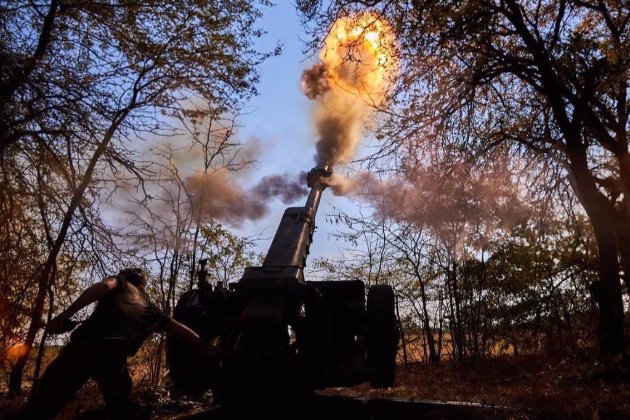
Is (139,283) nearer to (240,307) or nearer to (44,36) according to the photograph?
(240,307)

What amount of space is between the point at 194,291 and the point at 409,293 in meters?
20.1

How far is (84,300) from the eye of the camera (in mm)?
4473

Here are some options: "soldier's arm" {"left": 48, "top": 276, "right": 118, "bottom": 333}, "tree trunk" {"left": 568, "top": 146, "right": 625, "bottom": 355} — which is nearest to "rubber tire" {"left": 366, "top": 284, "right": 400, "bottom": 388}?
"soldier's arm" {"left": 48, "top": 276, "right": 118, "bottom": 333}

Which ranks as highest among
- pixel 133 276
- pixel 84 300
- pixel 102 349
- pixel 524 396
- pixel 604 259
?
pixel 604 259

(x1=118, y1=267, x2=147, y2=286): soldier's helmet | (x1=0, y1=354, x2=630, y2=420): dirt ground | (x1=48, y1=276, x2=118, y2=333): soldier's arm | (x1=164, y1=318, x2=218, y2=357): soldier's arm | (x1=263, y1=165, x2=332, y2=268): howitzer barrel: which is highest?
(x1=263, y1=165, x2=332, y2=268): howitzer barrel

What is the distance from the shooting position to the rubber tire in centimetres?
593

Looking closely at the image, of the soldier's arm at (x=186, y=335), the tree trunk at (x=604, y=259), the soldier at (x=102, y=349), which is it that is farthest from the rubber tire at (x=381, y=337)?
the tree trunk at (x=604, y=259)

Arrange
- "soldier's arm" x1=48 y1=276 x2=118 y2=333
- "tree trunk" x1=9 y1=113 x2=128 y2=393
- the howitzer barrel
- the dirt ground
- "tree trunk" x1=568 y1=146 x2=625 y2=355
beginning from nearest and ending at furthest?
1. "soldier's arm" x1=48 y1=276 x2=118 y2=333
2. the dirt ground
3. the howitzer barrel
4. "tree trunk" x1=9 y1=113 x2=128 y2=393
5. "tree trunk" x1=568 y1=146 x2=625 y2=355

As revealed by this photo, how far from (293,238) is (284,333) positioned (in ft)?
5.39

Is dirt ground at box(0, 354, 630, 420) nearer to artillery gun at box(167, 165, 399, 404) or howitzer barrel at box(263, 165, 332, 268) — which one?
artillery gun at box(167, 165, 399, 404)

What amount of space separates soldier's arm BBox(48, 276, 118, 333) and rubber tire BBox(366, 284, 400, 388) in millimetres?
2842

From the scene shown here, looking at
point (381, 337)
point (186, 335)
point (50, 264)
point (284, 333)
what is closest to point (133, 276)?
point (186, 335)

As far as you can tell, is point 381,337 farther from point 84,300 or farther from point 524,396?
point 524,396

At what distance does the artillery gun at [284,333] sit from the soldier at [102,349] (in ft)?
2.90
